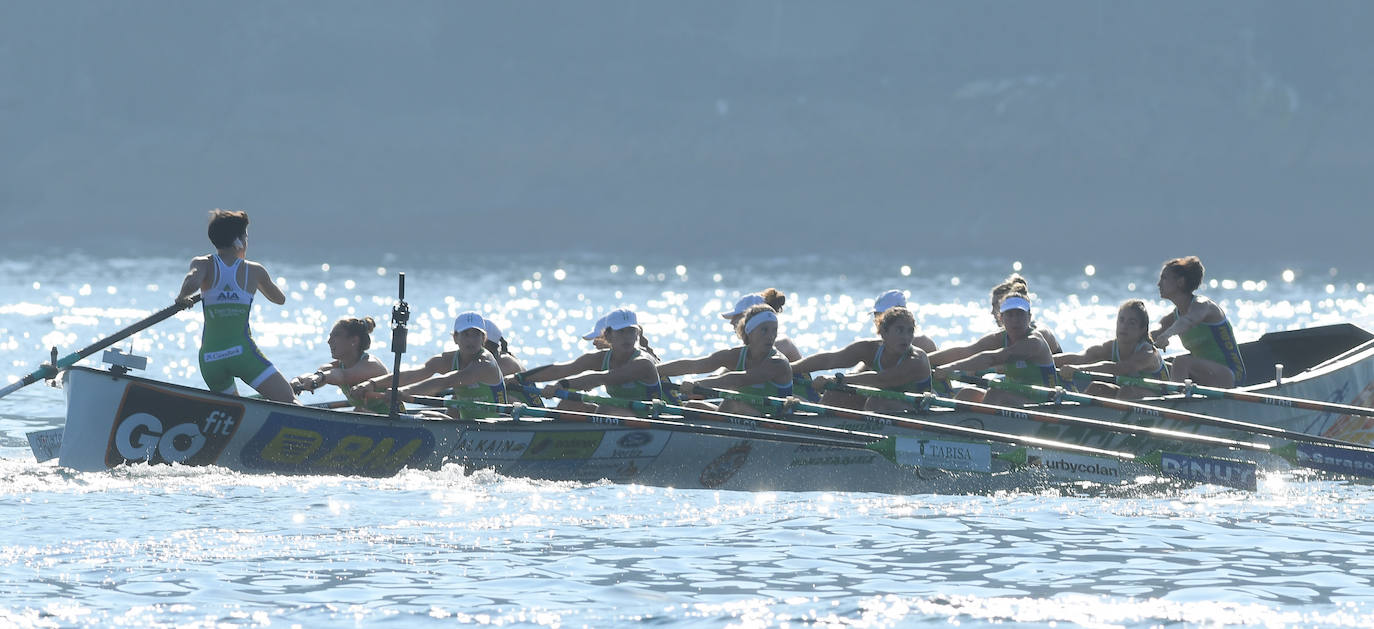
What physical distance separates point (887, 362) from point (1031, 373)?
1575 millimetres

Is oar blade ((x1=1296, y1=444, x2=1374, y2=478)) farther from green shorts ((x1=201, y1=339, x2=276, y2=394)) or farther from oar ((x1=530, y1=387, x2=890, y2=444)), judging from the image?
green shorts ((x1=201, y1=339, x2=276, y2=394))

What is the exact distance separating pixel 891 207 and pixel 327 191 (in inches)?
1976

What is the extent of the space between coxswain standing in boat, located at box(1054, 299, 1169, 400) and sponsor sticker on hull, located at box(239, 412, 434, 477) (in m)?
7.34

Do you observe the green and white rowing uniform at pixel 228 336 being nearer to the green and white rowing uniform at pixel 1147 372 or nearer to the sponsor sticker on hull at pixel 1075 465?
the sponsor sticker on hull at pixel 1075 465

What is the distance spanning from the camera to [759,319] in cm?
1764

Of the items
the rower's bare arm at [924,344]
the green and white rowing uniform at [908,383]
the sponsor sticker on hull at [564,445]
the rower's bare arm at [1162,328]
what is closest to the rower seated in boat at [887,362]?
the green and white rowing uniform at [908,383]

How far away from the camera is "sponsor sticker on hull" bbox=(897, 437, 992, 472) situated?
15.9 m

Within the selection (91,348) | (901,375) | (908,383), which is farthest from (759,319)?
(91,348)

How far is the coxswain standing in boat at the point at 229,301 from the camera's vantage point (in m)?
15.9

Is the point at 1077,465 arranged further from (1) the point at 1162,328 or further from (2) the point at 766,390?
(1) the point at 1162,328

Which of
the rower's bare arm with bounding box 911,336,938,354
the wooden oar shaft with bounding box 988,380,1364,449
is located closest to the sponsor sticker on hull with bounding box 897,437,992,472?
the wooden oar shaft with bounding box 988,380,1364,449

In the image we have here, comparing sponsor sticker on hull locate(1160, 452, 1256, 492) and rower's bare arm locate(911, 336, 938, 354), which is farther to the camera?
rower's bare arm locate(911, 336, 938, 354)

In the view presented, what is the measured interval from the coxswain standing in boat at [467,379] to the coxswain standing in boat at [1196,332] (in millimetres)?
7186

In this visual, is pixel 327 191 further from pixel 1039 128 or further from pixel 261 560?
pixel 261 560
